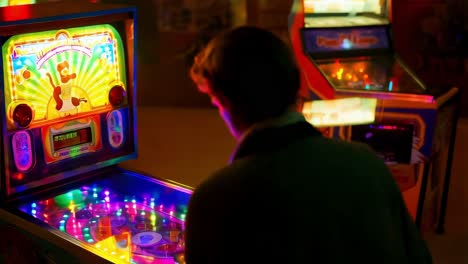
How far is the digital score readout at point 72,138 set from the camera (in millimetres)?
1903

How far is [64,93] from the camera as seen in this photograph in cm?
190

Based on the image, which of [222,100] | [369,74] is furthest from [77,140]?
[369,74]

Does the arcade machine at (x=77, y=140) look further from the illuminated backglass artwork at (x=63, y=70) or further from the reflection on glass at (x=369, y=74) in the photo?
the reflection on glass at (x=369, y=74)

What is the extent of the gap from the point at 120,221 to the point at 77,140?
31cm

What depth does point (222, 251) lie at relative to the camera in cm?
108

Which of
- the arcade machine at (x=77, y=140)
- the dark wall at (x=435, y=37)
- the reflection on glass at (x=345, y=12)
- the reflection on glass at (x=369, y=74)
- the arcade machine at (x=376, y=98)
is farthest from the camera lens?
the dark wall at (x=435, y=37)

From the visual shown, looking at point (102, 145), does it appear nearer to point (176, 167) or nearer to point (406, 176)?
point (406, 176)

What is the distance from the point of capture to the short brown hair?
1.08m

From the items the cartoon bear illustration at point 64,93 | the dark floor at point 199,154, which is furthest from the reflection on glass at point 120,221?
the dark floor at point 199,154

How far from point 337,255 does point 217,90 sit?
0.38 metres

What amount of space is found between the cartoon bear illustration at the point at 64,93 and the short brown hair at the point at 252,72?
885mm

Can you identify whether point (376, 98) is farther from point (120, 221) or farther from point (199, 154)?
point (199, 154)

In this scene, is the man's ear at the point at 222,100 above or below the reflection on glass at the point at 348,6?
below

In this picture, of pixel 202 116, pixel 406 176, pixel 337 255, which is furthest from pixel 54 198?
pixel 202 116
